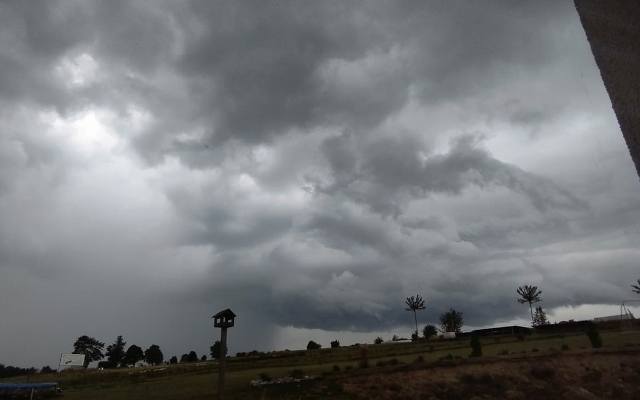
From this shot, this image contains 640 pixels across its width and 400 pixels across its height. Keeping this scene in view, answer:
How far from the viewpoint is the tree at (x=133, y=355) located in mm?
100688

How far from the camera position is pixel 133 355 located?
102 m

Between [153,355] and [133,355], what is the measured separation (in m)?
4.51

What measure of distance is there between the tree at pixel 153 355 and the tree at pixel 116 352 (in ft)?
26.4

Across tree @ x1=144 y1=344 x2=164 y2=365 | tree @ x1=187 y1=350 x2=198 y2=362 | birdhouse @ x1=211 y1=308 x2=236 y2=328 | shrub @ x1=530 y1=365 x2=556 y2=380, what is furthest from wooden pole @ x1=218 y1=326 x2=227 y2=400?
tree @ x1=144 y1=344 x2=164 y2=365

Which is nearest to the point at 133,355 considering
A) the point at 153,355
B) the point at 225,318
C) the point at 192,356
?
the point at 153,355

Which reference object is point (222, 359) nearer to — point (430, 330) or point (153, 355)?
point (430, 330)

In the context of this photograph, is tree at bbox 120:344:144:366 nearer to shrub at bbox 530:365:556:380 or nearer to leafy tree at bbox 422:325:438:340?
leafy tree at bbox 422:325:438:340

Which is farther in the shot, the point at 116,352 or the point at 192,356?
the point at 116,352

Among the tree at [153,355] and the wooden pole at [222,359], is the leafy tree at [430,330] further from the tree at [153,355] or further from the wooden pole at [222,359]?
the wooden pole at [222,359]

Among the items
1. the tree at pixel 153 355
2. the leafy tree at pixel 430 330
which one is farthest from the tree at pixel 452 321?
the tree at pixel 153 355

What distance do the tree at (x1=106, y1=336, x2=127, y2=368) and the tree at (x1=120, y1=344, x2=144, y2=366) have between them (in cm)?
448

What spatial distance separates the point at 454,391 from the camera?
733 inches

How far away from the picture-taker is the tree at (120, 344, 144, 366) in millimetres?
100688

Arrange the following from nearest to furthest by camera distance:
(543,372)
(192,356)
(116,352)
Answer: (543,372), (192,356), (116,352)
